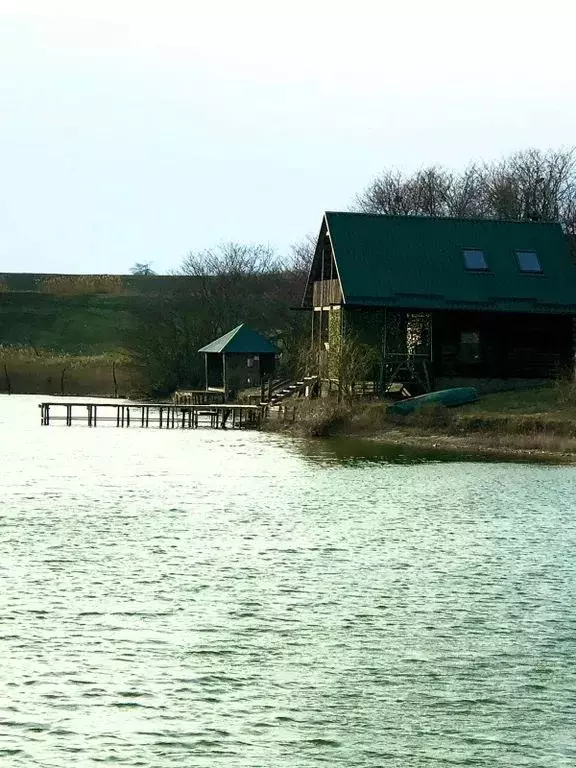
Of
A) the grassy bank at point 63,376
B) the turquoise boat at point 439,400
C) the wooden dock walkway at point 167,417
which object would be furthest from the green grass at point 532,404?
the grassy bank at point 63,376

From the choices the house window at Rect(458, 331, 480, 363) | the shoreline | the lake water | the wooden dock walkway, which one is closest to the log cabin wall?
the house window at Rect(458, 331, 480, 363)

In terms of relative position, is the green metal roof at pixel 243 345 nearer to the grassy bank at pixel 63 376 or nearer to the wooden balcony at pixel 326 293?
the wooden balcony at pixel 326 293

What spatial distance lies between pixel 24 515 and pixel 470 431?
67.9 ft

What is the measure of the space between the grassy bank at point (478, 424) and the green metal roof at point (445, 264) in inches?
173

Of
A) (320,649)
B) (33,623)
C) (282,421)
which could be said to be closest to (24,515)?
(33,623)

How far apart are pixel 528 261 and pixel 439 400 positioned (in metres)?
10.5

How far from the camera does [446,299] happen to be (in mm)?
54062

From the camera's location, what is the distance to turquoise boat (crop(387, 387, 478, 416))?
160ft

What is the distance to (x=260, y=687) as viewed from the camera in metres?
15.2

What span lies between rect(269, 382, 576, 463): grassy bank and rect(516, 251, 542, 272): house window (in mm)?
6142

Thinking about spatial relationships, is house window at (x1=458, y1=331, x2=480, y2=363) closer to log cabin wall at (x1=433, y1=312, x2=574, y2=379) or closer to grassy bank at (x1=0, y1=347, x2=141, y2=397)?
log cabin wall at (x1=433, y1=312, x2=574, y2=379)

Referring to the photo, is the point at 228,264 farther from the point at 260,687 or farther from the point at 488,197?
the point at 260,687

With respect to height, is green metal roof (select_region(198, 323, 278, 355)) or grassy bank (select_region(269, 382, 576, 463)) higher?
green metal roof (select_region(198, 323, 278, 355))

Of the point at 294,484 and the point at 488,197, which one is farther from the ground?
the point at 488,197
